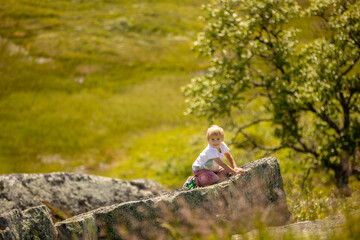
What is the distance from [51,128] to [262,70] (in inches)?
1021

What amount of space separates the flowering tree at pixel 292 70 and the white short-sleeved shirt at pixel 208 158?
870cm

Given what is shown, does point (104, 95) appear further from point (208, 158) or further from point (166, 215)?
point (166, 215)

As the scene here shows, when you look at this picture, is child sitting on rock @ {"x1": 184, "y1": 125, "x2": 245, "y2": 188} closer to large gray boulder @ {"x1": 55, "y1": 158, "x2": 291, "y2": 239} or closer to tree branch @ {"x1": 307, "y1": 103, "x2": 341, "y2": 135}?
large gray boulder @ {"x1": 55, "y1": 158, "x2": 291, "y2": 239}

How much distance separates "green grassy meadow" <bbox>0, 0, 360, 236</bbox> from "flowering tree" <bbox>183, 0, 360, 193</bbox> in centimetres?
164

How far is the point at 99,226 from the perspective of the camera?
25.0 feet

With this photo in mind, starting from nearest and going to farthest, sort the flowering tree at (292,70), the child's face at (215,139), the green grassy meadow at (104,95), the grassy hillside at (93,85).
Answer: the child's face at (215,139), the flowering tree at (292,70), the green grassy meadow at (104,95), the grassy hillside at (93,85)

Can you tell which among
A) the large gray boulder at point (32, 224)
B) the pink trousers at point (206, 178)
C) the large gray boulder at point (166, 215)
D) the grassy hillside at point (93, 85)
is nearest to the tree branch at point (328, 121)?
the pink trousers at point (206, 178)

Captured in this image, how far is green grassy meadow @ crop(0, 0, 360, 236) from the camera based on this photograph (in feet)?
101

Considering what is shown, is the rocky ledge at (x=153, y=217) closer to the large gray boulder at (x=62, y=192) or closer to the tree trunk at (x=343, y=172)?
the large gray boulder at (x=62, y=192)

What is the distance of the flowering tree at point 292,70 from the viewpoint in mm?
16062

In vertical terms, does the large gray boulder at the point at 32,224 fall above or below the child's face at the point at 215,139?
below

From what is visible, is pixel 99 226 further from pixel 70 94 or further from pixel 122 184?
pixel 70 94

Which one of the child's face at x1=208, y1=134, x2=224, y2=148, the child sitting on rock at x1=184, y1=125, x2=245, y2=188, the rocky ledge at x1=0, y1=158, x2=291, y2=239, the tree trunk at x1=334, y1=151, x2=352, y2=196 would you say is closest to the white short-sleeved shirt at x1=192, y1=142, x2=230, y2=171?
the child sitting on rock at x1=184, y1=125, x2=245, y2=188

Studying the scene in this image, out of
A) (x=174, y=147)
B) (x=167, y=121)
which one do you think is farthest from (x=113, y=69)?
(x=174, y=147)
